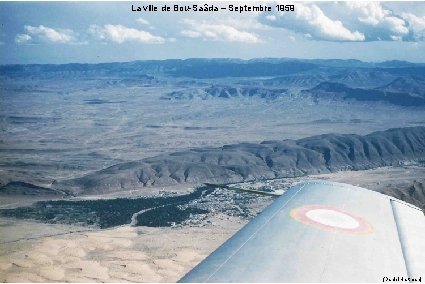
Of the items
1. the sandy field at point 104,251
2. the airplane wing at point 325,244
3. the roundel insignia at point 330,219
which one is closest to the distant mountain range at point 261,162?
the sandy field at point 104,251

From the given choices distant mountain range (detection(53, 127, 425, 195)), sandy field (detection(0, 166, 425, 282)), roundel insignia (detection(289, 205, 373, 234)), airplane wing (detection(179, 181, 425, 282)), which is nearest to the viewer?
airplane wing (detection(179, 181, 425, 282))

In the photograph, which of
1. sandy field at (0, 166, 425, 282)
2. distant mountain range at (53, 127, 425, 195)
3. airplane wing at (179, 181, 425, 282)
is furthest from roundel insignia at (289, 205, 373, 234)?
distant mountain range at (53, 127, 425, 195)

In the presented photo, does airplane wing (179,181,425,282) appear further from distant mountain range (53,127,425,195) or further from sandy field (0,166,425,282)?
distant mountain range (53,127,425,195)

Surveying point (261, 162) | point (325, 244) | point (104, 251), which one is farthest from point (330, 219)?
point (261, 162)

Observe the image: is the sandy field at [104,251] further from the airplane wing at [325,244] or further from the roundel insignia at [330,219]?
the roundel insignia at [330,219]

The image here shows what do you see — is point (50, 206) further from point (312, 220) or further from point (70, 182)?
point (312, 220)

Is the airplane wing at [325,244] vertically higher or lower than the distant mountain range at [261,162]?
higher

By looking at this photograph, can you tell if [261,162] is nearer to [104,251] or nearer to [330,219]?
[104,251]

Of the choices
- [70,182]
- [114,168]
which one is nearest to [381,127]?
[114,168]
